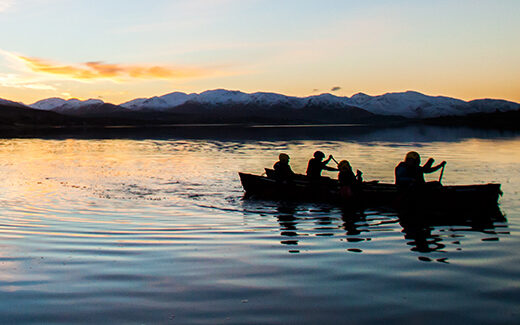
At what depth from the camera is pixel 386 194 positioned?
1861 centimetres

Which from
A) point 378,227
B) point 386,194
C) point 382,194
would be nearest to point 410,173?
point 386,194

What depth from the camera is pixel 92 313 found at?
7277 millimetres

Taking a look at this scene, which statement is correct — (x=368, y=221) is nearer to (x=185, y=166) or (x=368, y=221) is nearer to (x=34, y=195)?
(x=34, y=195)

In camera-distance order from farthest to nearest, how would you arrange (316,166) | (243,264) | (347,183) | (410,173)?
(316,166) < (347,183) < (410,173) < (243,264)

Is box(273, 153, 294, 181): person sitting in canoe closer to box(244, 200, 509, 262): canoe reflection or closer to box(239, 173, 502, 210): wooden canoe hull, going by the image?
box(239, 173, 502, 210): wooden canoe hull

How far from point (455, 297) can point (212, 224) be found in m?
8.90

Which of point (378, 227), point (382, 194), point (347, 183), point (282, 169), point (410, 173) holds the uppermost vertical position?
point (410, 173)

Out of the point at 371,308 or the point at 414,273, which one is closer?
the point at 371,308

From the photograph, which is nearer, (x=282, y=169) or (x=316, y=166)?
(x=282, y=169)

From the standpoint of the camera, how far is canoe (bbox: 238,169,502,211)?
1775 centimetres

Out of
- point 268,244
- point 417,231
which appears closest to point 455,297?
point 268,244

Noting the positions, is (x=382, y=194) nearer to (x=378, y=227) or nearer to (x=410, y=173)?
(x=410, y=173)

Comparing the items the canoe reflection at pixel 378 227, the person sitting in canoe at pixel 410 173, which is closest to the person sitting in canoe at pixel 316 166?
the canoe reflection at pixel 378 227

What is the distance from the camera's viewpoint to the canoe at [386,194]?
58.2 feet
